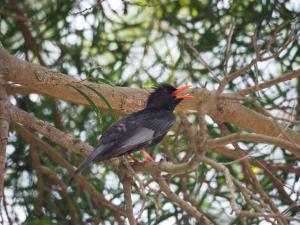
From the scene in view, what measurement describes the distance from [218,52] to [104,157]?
96.3 inches

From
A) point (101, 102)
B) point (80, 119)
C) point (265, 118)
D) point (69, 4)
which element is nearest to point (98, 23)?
point (69, 4)

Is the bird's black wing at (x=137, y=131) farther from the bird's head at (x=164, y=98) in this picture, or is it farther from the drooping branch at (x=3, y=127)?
the drooping branch at (x=3, y=127)

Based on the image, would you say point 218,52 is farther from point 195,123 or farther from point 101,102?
point 101,102

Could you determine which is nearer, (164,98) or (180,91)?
(180,91)

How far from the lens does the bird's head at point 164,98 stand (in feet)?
18.4

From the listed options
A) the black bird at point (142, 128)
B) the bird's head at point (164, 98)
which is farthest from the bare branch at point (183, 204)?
the bird's head at point (164, 98)

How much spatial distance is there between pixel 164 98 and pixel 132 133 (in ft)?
2.61

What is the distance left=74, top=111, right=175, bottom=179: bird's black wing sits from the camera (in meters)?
4.69

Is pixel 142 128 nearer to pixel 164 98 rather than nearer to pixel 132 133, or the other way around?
pixel 132 133

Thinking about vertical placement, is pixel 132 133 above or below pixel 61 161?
below

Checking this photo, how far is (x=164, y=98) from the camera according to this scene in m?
5.74

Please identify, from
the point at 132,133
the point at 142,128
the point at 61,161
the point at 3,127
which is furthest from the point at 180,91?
the point at 3,127

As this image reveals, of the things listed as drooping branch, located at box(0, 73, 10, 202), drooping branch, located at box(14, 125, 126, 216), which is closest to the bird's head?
drooping branch, located at box(14, 125, 126, 216)

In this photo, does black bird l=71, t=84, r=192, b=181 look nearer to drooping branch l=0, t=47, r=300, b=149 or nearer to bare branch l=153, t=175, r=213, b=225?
drooping branch l=0, t=47, r=300, b=149
